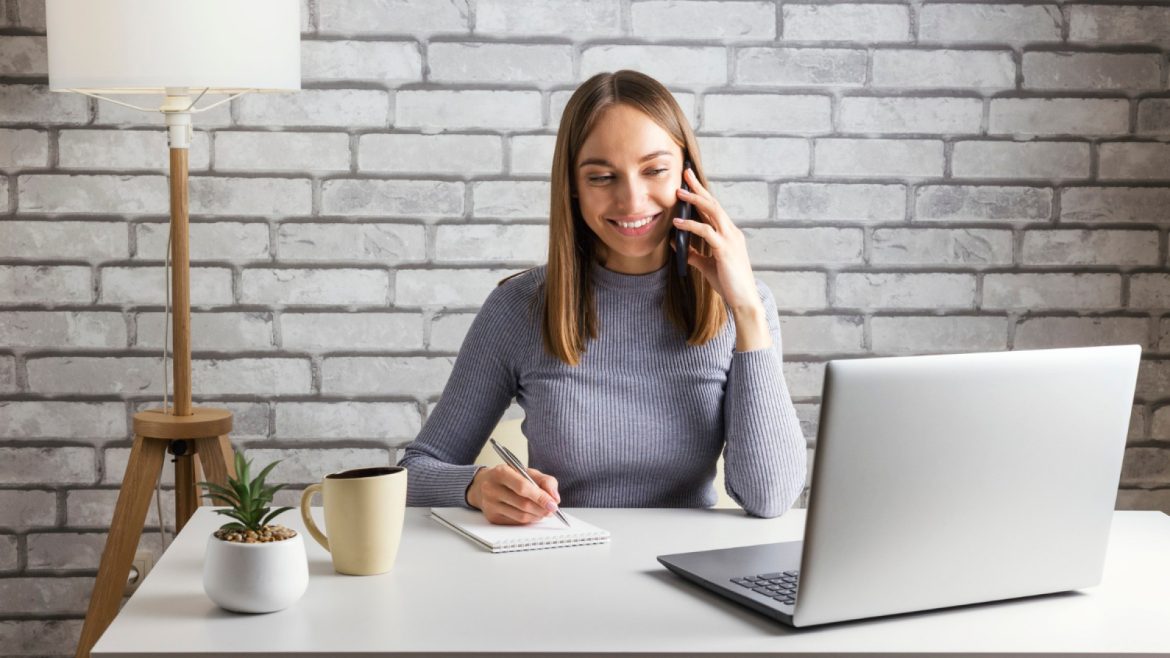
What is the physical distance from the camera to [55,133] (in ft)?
7.42

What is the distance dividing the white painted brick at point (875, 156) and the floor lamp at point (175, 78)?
3.50 ft

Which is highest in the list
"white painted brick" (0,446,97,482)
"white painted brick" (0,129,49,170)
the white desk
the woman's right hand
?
"white painted brick" (0,129,49,170)

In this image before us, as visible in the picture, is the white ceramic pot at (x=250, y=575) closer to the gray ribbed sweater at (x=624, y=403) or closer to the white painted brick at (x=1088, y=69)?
the gray ribbed sweater at (x=624, y=403)

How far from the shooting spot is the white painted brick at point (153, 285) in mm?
2299

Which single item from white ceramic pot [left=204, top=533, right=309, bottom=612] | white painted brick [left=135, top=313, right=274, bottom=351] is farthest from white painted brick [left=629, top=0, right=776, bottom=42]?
white ceramic pot [left=204, top=533, right=309, bottom=612]

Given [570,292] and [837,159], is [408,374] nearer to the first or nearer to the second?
[570,292]

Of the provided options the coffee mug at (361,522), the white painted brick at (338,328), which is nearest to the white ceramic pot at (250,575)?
the coffee mug at (361,522)

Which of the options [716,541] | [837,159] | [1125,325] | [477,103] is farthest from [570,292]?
[1125,325]

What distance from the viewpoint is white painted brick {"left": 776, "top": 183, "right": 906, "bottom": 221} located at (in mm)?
2355

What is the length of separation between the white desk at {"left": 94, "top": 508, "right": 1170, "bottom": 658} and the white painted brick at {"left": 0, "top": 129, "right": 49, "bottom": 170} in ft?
4.30

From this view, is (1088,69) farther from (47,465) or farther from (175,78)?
(47,465)

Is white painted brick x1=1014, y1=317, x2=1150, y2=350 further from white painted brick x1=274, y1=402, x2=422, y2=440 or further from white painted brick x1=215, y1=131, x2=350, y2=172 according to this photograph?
white painted brick x1=215, y1=131, x2=350, y2=172

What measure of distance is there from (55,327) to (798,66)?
63.0 inches

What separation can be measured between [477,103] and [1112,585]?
1536mm
